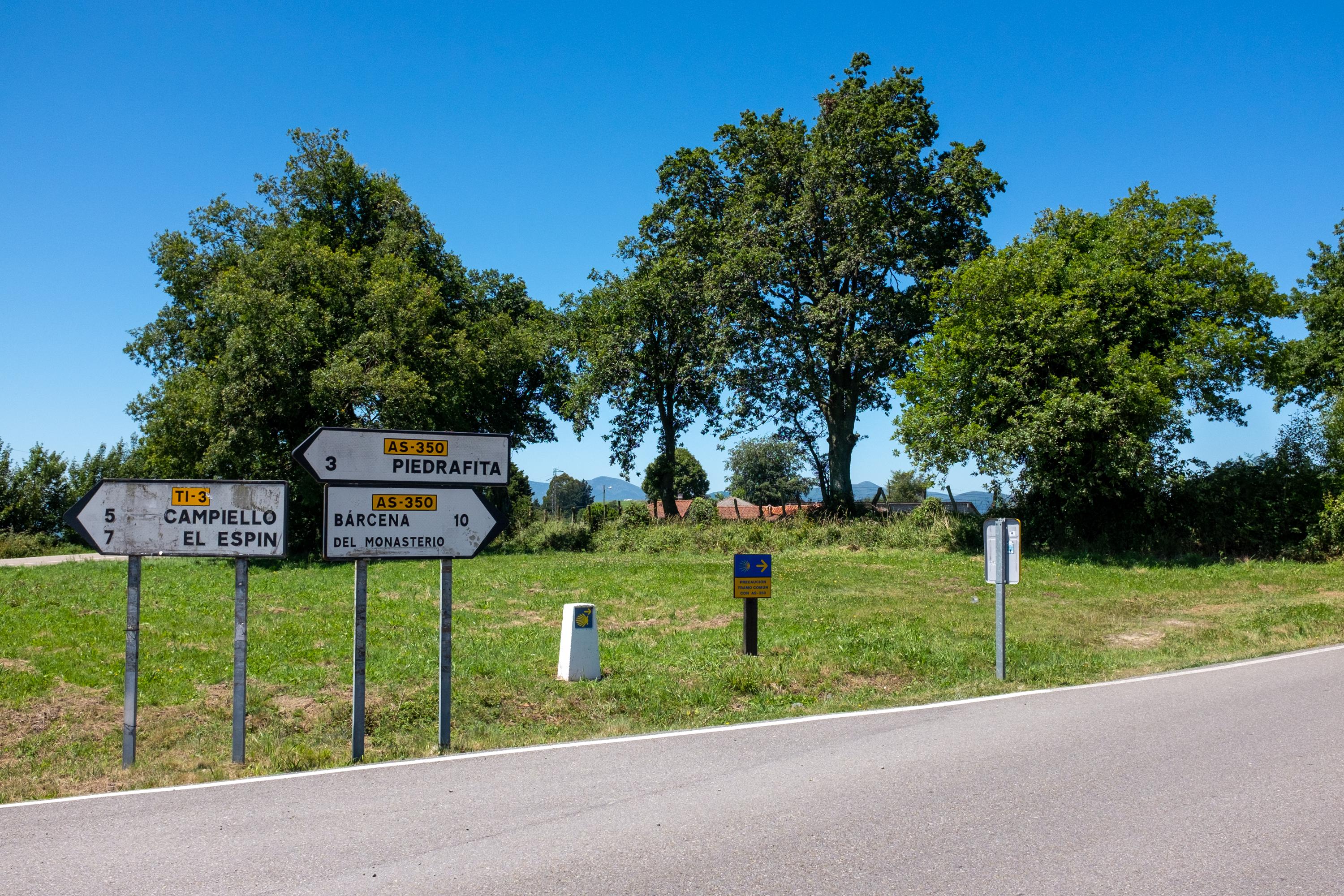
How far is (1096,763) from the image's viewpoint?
639cm

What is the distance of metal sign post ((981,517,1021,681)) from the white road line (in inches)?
29.8

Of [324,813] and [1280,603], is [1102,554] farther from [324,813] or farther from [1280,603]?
[324,813]

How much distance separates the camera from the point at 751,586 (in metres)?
11.9

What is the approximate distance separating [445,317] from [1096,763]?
116 feet

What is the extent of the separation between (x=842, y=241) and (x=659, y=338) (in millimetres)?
12273

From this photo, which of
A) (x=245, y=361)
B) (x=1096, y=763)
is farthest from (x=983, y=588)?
(x=245, y=361)

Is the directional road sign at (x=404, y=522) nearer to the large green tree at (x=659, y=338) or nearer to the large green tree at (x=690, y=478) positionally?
the large green tree at (x=659, y=338)

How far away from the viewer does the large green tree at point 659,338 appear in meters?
36.6

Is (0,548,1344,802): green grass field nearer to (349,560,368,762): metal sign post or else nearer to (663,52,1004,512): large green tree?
(349,560,368,762): metal sign post

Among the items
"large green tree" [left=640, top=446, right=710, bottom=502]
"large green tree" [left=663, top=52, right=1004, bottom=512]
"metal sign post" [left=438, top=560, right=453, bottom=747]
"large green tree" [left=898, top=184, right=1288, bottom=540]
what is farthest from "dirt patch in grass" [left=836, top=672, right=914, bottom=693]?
"large green tree" [left=640, top=446, right=710, bottom=502]

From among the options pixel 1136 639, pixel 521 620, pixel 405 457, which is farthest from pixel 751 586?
pixel 1136 639

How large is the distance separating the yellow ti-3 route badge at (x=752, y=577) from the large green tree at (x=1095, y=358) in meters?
13.6

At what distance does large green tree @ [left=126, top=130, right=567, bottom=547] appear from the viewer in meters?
29.0

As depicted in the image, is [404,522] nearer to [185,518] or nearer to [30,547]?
[185,518]
